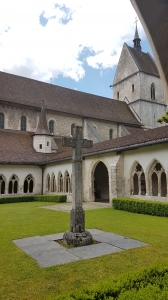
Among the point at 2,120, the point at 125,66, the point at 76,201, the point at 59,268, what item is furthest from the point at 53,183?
the point at 125,66

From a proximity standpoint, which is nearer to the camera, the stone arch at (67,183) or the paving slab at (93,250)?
the paving slab at (93,250)

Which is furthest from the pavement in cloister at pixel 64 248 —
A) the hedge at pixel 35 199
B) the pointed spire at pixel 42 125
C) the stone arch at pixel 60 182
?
the pointed spire at pixel 42 125

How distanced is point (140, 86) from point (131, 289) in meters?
35.3

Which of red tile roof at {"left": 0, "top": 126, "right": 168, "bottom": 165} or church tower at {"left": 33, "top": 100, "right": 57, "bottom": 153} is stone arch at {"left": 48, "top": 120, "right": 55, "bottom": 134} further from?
church tower at {"left": 33, "top": 100, "right": 57, "bottom": 153}

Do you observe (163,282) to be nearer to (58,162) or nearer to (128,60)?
(58,162)

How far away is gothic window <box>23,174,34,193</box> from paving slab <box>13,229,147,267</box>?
14811 mm

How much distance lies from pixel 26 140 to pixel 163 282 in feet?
73.8

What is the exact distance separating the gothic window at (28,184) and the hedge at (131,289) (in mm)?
18811

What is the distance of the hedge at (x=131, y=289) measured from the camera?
9.34 feet

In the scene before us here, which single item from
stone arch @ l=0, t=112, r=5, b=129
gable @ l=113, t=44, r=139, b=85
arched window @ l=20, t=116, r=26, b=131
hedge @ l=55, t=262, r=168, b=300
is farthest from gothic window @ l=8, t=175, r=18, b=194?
gable @ l=113, t=44, r=139, b=85

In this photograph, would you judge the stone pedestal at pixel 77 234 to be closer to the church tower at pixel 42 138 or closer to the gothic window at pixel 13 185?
the gothic window at pixel 13 185

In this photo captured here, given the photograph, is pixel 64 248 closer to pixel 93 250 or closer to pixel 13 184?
pixel 93 250

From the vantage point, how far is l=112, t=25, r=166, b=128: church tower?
35.8m

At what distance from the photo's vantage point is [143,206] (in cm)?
1184
